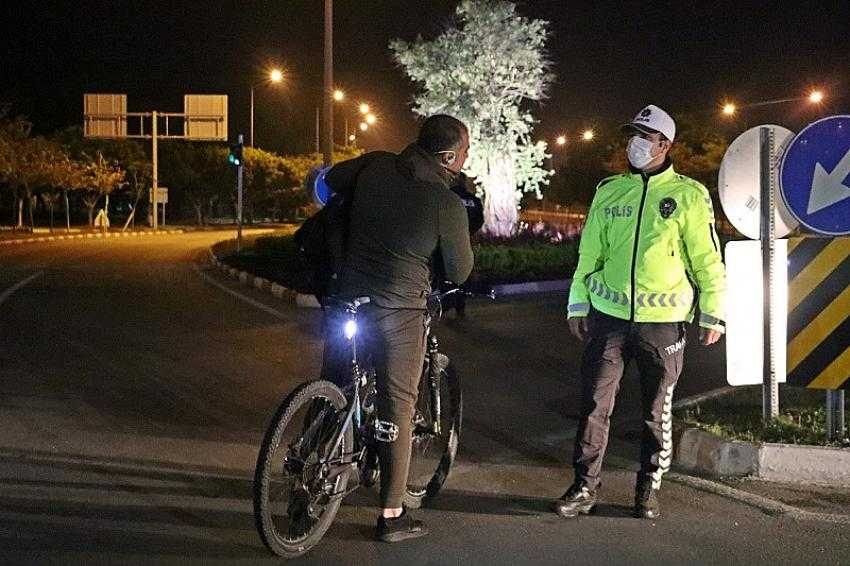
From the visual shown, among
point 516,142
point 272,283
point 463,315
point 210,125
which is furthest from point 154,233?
point 463,315

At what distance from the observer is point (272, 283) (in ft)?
59.9

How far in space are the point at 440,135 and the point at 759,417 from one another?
351cm

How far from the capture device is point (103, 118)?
47.6m

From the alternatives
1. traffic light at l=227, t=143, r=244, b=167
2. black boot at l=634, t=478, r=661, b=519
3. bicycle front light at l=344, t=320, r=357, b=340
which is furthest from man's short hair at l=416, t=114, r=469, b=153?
traffic light at l=227, t=143, r=244, b=167

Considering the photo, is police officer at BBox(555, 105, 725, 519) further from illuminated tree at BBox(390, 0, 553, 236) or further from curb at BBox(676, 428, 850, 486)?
illuminated tree at BBox(390, 0, 553, 236)

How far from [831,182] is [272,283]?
1291cm

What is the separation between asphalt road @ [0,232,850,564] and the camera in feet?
16.2

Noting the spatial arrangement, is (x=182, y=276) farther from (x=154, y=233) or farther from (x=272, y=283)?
(x=154, y=233)

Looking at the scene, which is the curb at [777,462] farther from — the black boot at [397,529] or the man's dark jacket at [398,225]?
the man's dark jacket at [398,225]

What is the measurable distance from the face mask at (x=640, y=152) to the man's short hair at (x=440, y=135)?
956 millimetres

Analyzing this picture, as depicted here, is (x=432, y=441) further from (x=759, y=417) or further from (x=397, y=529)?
(x=759, y=417)

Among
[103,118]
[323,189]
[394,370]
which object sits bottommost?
[394,370]

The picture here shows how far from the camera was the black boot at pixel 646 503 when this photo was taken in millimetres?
5449

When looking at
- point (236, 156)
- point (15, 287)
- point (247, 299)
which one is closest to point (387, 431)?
point (247, 299)
